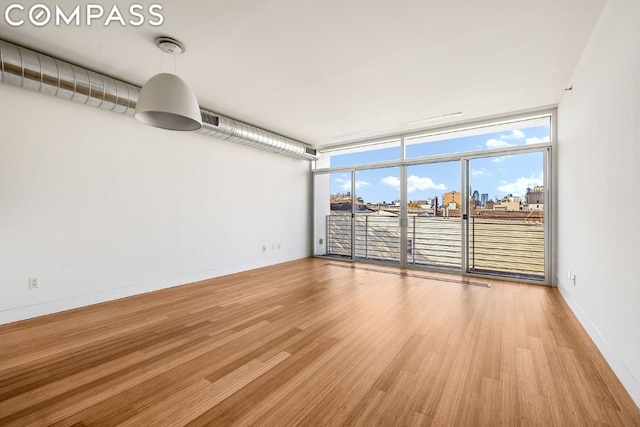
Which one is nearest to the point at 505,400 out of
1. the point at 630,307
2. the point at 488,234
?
the point at 630,307

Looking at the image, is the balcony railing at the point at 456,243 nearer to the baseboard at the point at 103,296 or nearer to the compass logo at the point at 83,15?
the baseboard at the point at 103,296

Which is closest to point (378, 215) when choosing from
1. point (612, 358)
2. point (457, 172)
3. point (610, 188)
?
point (457, 172)

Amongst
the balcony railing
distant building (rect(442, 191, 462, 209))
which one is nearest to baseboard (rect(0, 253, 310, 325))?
the balcony railing

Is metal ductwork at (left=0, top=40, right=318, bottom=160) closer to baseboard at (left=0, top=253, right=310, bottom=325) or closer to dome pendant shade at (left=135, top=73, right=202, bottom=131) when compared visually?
dome pendant shade at (left=135, top=73, right=202, bottom=131)

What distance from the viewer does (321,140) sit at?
610cm

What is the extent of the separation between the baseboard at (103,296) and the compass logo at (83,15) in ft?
8.72

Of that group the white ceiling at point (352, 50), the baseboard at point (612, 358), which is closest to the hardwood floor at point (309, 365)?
the baseboard at point (612, 358)

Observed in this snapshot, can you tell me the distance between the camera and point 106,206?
3.44 meters

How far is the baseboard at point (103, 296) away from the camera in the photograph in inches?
110

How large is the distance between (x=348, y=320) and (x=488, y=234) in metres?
3.20

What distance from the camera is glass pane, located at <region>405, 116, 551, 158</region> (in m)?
4.37

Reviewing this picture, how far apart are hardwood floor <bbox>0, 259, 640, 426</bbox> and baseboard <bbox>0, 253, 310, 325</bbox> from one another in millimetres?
119

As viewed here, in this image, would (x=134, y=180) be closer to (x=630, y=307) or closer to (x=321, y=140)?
(x=321, y=140)

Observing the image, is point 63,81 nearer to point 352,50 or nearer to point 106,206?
point 106,206
